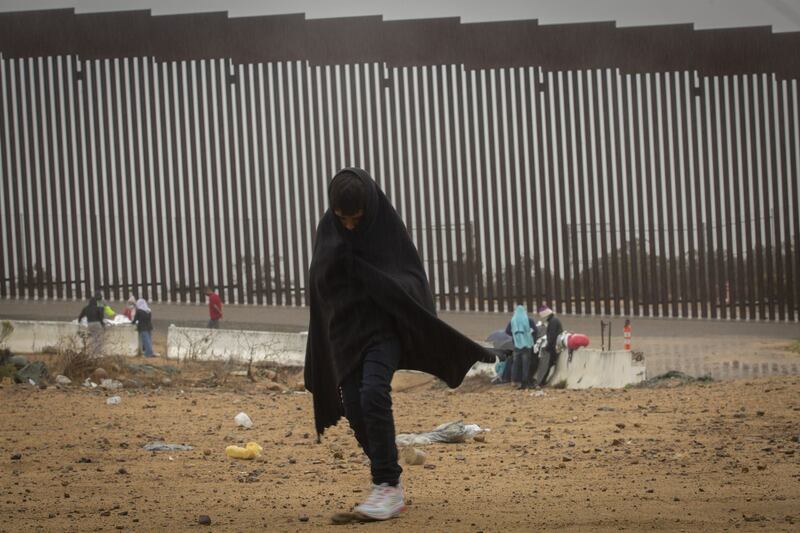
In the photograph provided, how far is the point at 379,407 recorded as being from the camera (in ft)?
16.5

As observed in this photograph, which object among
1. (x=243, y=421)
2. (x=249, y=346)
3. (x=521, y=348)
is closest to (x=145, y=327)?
(x=249, y=346)

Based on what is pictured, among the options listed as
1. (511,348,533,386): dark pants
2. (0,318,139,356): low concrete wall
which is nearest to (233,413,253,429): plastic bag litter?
(511,348,533,386): dark pants

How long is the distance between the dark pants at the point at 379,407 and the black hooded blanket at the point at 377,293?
8 centimetres

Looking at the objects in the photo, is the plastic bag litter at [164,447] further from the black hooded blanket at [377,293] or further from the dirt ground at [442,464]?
the black hooded blanket at [377,293]

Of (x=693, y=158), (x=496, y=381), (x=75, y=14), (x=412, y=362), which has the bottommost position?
(x=496, y=381)

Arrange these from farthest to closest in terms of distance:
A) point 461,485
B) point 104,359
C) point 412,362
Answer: point 104,359 < point 461,485 < point 412,362

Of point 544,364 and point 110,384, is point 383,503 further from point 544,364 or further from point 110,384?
point 544,364

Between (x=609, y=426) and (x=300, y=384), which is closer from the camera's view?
(x=609, y=426)

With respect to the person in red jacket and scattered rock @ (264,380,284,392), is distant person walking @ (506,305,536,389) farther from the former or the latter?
the person in red jacket

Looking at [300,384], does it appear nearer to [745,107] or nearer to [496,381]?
[496,381]

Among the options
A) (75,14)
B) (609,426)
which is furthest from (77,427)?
(75,14)

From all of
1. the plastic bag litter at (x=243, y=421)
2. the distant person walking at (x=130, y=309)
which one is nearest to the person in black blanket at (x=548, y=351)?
the plastic bag litter at (x=243, y=421)

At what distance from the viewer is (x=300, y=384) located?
15164 mm

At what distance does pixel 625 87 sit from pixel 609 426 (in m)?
14.5
